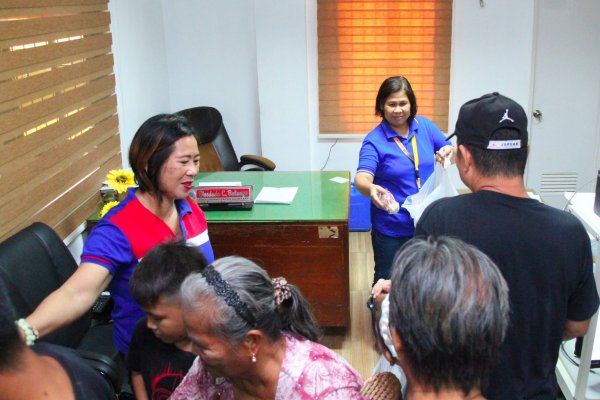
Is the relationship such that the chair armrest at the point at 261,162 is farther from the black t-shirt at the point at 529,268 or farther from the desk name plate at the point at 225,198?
the black t-shirt at the point at 529,268

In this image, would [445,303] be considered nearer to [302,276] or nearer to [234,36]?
[302,276]

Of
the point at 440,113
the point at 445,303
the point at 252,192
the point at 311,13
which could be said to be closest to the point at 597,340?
the point at 445,303

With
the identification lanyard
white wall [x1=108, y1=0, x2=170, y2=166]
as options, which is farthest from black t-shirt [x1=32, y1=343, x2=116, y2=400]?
white wall [x1=108, y1=0, x2=170, y2=166]

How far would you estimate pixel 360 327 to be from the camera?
11.2ft

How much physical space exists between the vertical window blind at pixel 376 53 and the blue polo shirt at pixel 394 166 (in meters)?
2.21

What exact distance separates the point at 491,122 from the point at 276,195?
76.9 inches

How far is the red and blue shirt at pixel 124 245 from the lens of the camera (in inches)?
69.3

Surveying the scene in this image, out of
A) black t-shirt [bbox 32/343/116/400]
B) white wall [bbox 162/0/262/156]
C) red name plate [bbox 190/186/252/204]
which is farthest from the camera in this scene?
white wall [bbox 162/0/262/156]

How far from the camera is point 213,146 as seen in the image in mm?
4680

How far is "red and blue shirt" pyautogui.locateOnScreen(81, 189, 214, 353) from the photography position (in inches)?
69.3

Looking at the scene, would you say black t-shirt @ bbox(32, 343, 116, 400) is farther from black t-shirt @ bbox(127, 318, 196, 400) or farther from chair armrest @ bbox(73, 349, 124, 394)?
chair armrest @ bbox(73, 349, 124, 394)

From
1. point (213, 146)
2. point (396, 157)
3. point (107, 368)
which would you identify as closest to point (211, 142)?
point (213, 146)

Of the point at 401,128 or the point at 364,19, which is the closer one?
the point at 401,128

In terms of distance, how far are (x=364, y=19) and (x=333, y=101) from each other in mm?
733
